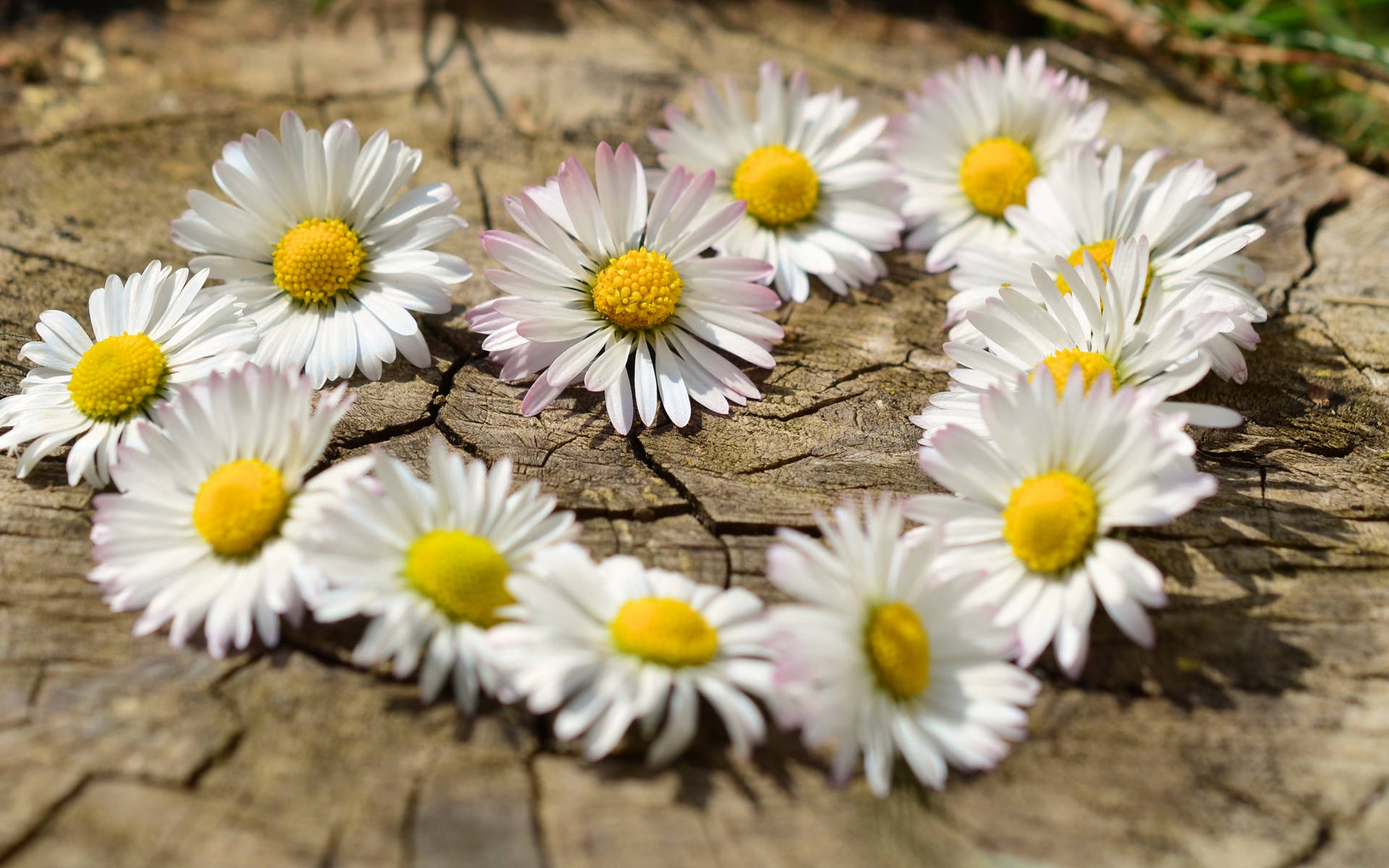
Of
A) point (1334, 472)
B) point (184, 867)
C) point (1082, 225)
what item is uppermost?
point (1082, 225)

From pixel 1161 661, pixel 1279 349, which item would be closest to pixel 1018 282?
Result: pixel 1279 349

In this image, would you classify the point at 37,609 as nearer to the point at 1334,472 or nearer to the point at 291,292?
the point at 291,292

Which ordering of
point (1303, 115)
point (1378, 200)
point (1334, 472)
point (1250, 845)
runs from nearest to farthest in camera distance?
point (1250, 845)
point (1334, 472)
point (1378, 200)
point (1303, 115)

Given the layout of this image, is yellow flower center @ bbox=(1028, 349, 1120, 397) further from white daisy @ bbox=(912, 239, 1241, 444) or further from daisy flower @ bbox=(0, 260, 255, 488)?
daisy flower @ bbox=(0, 260, 255, 488)

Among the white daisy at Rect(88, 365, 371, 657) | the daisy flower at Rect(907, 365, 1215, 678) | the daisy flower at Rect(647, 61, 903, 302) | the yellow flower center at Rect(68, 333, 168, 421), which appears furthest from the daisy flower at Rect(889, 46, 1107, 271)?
the yellow flower center at Rect(68, 333, 168, 421)

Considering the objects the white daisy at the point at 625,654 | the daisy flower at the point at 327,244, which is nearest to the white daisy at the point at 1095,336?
the white daisy at the point at 625,654

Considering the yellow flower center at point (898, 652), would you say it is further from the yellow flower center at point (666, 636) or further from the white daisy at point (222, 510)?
the white daisy at point (222, 510)
